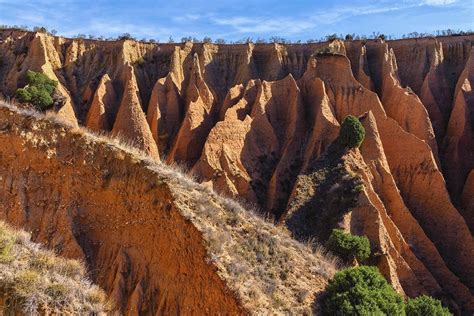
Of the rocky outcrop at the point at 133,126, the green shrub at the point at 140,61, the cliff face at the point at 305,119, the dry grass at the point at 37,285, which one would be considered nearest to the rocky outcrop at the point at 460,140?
the cliff face at the point at 305,119

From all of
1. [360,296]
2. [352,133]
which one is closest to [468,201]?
[352,133]

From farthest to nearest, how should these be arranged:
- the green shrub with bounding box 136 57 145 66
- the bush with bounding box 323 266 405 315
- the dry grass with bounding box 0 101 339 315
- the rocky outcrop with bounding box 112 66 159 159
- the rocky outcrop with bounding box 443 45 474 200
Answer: the green shrub with bounding box 136 57 145 66 → the rocky outcrop with bounding box 112 66 159 159 → the rocky outcrop with bounding box 443 45 474 200 → the bush with bounding box 323 266 405 315 → the dry grass with bounding box 0 101 339 315

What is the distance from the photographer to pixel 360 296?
14.5 metres

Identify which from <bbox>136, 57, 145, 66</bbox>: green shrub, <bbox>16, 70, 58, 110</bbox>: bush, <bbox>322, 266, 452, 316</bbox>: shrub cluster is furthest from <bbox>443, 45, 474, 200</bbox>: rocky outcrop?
<bbox>16, 70, 58, 110</bbox>: bush

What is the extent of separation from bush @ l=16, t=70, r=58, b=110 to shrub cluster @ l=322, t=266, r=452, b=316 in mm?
25026

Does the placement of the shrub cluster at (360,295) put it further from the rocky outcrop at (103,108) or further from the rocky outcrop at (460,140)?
the rocky outcrop at (103,108)

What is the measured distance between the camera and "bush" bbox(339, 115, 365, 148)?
27.0 meters

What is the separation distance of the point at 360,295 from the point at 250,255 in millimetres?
3482

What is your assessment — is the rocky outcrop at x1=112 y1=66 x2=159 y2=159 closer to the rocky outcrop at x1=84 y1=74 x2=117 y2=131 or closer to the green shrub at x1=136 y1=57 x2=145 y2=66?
the rocky outcrop at x1=84 y1=74 x2=117 y2=131

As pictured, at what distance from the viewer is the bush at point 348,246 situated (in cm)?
2128

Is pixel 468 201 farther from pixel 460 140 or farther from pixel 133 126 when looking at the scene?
pixel 133 126

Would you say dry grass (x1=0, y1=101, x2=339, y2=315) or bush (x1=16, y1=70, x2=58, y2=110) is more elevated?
bush (x1=16, y1=70, x2=58, y2=110)

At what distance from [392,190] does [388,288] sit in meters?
10.7

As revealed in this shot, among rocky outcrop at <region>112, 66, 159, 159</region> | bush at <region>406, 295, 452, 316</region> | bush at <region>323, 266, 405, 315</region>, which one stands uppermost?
rocky outcrop at <region>112, 66, 159, 159</region>
